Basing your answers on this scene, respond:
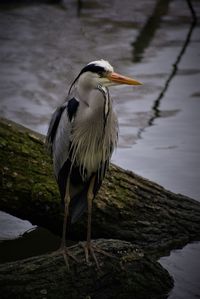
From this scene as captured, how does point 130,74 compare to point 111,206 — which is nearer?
point 111,206

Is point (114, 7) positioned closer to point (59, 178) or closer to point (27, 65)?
point (27, 65)

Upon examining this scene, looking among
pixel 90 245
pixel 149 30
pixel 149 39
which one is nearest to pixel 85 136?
pixel 90 245

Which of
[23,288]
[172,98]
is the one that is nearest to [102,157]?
[23,288]

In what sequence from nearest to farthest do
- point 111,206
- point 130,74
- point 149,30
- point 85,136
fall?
point 85,136 < point 111,206 < point 130,74 < point 149,30

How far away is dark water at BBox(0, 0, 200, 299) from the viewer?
7523 mm

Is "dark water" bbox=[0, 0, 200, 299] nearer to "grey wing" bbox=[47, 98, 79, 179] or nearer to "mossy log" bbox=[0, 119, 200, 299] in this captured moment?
"mossy log" bbox=[0, 119, 200, 299]

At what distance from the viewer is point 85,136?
17.0 ft

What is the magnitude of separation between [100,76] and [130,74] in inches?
243

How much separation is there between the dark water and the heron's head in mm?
1528

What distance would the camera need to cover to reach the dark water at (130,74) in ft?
24.7

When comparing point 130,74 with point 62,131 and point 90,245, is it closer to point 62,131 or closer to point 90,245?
point 62,131

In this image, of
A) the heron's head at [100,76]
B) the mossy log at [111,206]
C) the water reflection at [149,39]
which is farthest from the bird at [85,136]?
the water reflection at [149,39]

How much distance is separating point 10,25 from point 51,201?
8.87m

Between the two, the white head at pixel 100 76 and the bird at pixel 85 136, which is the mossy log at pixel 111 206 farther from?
the white head at pixel 100 76
